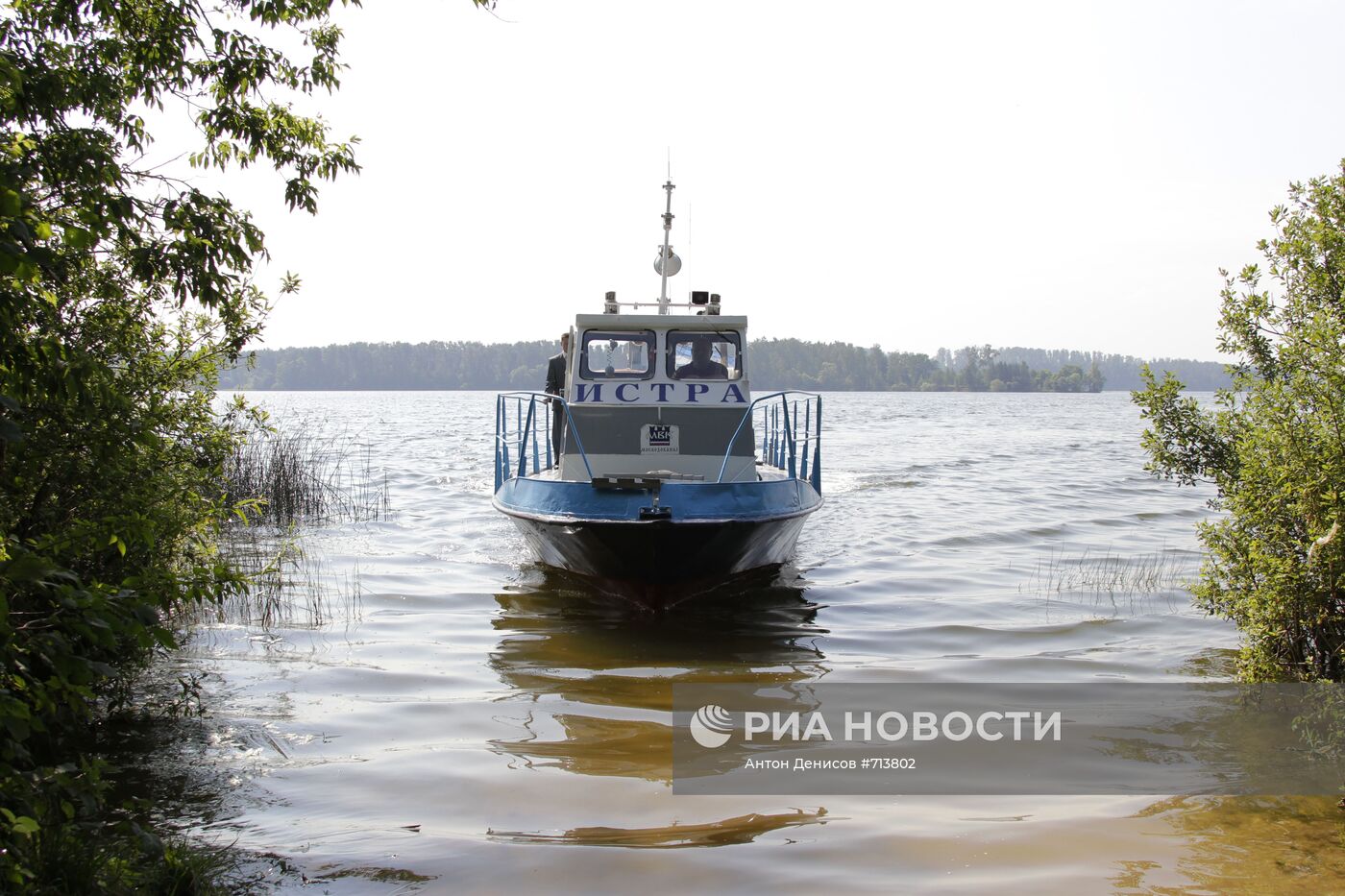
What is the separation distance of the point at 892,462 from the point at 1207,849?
72.1ft

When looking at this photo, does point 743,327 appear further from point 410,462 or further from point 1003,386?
point 1003,386

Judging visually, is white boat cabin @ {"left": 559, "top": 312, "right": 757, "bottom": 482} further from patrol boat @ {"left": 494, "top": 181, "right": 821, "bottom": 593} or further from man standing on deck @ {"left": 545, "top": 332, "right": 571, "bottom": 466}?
man standing on deck @ {"left": 545, "top": 332, "right": 571, "bottom": 466}

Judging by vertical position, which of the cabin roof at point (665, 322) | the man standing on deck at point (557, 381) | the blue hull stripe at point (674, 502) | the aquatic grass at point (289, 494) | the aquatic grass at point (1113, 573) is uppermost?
the cabin roof at point (665, 322)

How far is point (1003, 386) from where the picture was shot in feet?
374

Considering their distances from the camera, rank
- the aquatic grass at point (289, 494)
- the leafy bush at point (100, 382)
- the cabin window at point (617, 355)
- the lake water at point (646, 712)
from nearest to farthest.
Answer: the leafy bush at point (100, 382) → the lake water at point (646, 712) → the cabin window at point (617, 355) → the aquatic grass at point (289, 494)

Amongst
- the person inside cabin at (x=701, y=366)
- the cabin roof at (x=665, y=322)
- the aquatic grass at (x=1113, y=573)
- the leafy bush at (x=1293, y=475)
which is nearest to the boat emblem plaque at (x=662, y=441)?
the person inside cabin at (x=701, y=366)

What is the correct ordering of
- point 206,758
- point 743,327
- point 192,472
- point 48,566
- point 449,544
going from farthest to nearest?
point 449,544, point 743,327, point 192,472, point 206,758, point 48,566

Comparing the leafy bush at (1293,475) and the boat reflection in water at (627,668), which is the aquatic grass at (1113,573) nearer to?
the boat reflection in water at (627,668)

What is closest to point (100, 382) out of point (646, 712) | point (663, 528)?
point (646, 712)

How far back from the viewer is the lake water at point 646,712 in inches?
172

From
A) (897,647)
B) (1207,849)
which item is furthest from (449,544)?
(1207,849)

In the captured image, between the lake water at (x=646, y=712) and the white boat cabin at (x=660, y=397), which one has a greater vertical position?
the white boat cabin at (x=660, y=397)

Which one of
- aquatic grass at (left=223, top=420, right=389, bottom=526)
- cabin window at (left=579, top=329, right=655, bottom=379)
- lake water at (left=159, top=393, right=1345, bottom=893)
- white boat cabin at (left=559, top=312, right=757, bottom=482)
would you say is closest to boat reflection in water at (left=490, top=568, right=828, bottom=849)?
lake water at (left=159, top=393, right=1345, bottom=893)

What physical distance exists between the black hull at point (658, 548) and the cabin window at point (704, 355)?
2.01 metres
